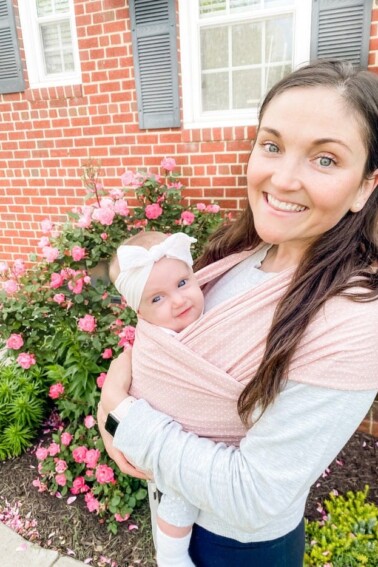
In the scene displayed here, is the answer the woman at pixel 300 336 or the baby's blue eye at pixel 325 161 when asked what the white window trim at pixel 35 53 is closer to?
the woman at pixel 300 336

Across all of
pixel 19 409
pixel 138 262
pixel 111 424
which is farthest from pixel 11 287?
pixel 111 424

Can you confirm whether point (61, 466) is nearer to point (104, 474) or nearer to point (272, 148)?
point (104, 474)

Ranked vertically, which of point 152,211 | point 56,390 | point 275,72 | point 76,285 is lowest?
point 56,390

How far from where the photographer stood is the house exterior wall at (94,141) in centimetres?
337

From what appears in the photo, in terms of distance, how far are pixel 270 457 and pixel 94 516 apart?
2.09 meters

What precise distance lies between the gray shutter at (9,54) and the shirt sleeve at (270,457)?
3.99 meters

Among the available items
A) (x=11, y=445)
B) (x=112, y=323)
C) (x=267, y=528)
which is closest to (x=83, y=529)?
(x=11, y=445)

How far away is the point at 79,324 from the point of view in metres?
2.46

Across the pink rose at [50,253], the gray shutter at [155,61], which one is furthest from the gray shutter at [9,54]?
the pink rose at [50,253]

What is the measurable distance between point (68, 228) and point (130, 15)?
6.00ft

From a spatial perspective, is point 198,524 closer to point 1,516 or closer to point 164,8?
point 1,516

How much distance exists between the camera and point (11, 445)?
2957 millimetres

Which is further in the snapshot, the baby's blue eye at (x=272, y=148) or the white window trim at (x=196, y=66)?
the white window trim at (x=196, y=66)

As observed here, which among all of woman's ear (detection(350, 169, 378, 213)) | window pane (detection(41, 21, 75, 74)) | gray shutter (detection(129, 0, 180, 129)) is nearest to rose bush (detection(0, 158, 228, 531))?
gray shutter (detection(129, 0, 180, 129))
